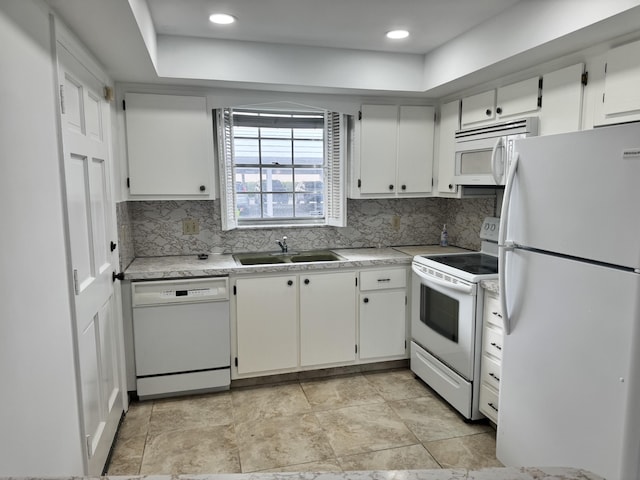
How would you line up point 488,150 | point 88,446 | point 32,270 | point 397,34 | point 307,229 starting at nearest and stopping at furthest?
point 32,270
point 88,446
point 397,34
point 488,150
point 307,229

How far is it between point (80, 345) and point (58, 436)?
16.9 inches

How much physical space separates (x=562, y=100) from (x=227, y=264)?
7.52 feet

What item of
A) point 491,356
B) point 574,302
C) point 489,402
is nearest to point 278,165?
point 491,356

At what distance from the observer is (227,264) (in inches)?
121

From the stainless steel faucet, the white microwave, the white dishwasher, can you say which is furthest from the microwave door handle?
the white dishwasher

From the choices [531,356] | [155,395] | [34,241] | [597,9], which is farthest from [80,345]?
[597,9]

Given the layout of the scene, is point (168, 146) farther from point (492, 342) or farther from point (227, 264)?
point (492, 342)

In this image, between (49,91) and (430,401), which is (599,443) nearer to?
(430,401)

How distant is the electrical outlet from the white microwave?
2.03 metres

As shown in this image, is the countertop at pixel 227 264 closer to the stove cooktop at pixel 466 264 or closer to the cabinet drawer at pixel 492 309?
the stove cooktop at pixel 466 264

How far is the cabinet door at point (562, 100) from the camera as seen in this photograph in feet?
7.28

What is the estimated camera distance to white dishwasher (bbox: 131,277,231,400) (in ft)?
9.39

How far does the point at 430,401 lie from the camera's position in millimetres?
2957

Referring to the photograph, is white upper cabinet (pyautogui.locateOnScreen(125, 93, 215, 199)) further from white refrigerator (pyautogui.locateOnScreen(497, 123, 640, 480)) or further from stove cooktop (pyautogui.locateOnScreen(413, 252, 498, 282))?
white refrigerator (pyautogui.locateOnScreen(497, 123, 640, 480))
